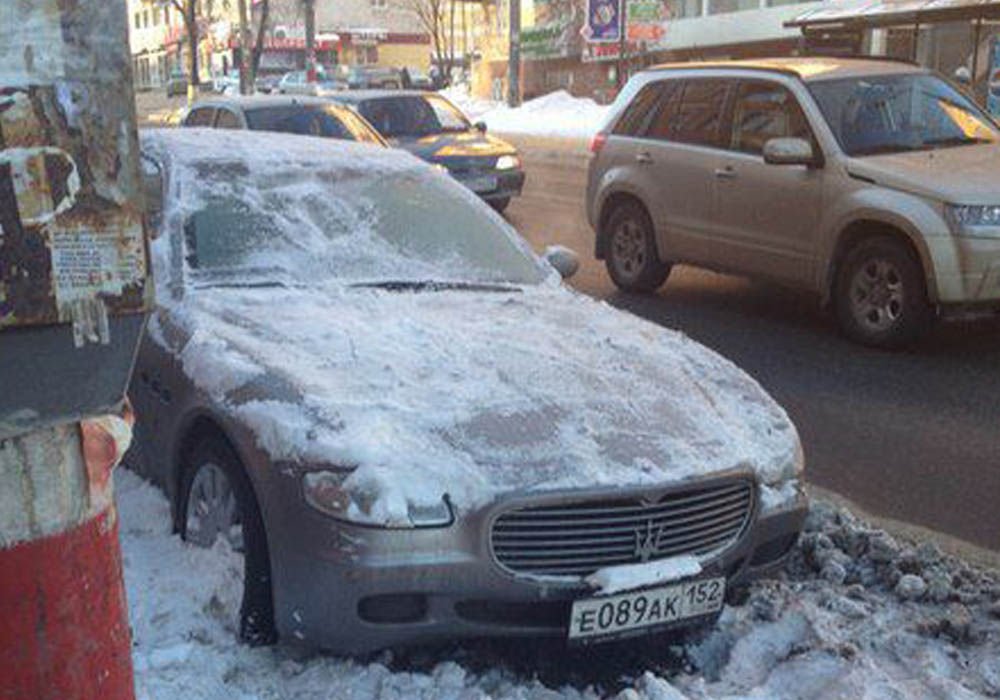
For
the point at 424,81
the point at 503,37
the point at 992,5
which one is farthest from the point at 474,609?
the point at 424,81

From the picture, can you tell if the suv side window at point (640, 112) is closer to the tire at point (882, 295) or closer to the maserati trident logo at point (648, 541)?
the tire at point (882, 295)

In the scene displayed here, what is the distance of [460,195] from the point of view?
213 inches

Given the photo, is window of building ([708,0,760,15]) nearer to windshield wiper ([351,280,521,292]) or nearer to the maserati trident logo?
windshield wiper ([351,280,521,292])

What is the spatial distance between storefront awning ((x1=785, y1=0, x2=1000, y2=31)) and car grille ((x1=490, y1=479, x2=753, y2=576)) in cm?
1489

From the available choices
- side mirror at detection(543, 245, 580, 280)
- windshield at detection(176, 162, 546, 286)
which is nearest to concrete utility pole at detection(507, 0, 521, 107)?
side mirror at detection(543, 245, 580, 280)

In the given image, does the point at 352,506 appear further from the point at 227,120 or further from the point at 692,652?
the point at 227,120

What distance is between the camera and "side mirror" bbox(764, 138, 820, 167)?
25.6ft

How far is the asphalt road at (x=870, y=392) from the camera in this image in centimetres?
509

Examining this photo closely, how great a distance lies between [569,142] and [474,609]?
79.6 feet

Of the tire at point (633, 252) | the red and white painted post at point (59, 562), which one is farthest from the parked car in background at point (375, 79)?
the red and white painted post at point (59, 562)

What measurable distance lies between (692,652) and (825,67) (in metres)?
5.98

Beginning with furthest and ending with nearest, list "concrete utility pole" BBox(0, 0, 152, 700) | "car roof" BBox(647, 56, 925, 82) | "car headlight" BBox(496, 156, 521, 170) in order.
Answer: "car headlight" BBox(496, 156, 521, 170) < "car roof" BBox(647, 56, 925, 82) < "concrete utility pole" BBox(0, 0, 152, 700)

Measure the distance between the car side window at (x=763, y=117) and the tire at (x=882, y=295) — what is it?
3.08 ft

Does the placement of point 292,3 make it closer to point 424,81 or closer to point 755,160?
point 424,81
